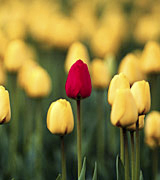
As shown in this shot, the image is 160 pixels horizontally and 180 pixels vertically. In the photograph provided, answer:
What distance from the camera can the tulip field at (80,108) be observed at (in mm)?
1406

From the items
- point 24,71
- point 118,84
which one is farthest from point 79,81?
point 24,71

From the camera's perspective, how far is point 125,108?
1.30 metres

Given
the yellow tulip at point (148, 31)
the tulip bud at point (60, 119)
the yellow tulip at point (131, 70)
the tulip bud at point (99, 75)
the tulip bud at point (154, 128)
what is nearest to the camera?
the tulip bud at point (60, 119)

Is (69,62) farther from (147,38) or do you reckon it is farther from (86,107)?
(147,38)

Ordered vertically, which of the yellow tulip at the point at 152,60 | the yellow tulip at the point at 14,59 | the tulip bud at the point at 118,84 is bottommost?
the tulip bud at the point at 118,84

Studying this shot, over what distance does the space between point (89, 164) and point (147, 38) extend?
246 cm

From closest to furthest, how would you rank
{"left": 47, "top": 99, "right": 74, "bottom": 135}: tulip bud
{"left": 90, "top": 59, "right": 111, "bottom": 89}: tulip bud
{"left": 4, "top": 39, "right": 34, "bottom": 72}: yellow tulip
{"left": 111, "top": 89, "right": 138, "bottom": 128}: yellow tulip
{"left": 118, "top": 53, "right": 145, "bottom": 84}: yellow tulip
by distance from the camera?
{"left": 111, "top": 89, "right": 138, "bottom": 128}: yellow tulip
{"left": 47, "top": 99, "right": 74, "bottom": 135}: tulip bud
{"left": 118, "top": 53, "right": 145, "bottom": 84}: yellow tulip
{"left": 90, "top": 59, "right": 111, "bottom": 89}: tulip bud
{"left": 4, "top": 39, "right": 34, "bottom": 72}: yellow tulip

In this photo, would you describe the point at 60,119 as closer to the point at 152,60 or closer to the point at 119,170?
the point at 119,170

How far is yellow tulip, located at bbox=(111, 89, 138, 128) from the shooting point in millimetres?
1298

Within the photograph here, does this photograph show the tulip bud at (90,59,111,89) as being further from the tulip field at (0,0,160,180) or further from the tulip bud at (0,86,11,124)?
the tulip bud at (0,86,11,124)

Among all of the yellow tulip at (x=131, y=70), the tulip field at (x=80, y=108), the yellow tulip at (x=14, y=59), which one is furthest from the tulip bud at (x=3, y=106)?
the yellow tulip at (x=14, y=59)

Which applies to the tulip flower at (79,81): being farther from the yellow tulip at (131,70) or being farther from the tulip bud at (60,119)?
the yellow tulip at (131,70)

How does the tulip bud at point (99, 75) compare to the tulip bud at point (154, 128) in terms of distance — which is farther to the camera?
the tulip bud at point (99, 75)

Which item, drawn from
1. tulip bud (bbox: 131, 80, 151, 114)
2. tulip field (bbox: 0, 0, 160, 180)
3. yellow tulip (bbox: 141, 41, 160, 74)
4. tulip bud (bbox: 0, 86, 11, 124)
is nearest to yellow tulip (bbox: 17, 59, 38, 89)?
tulip field (bbox: 0, 0, 160, 180)
